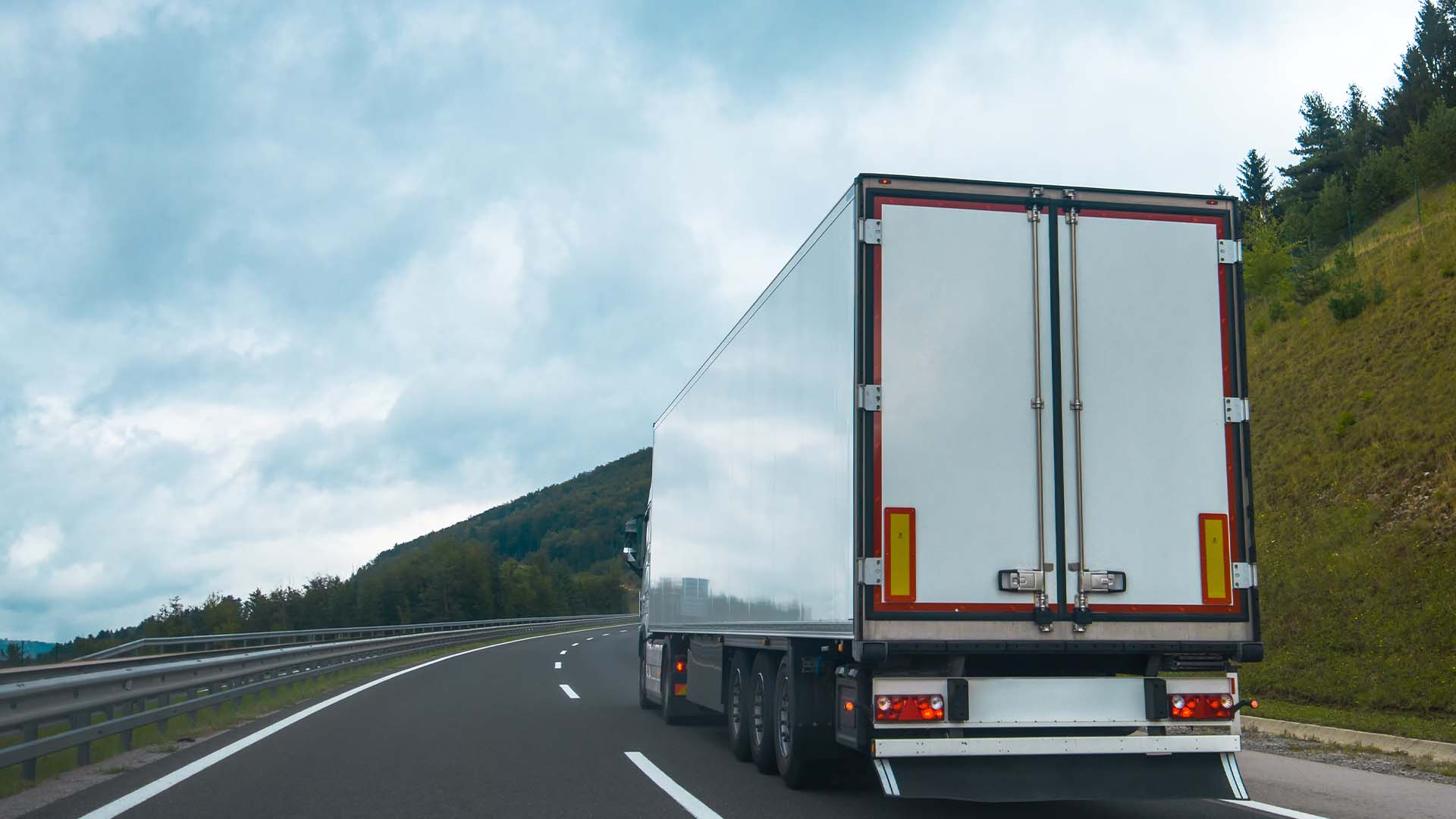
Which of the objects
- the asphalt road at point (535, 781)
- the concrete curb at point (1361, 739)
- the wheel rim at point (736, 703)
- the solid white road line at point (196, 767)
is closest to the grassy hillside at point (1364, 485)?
the concrete curb at point (1361, 739)

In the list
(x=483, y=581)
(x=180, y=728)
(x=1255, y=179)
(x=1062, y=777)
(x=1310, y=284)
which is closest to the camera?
(x=1062, y=777)

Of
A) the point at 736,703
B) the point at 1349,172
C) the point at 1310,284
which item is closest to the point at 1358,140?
the point at 1349,172

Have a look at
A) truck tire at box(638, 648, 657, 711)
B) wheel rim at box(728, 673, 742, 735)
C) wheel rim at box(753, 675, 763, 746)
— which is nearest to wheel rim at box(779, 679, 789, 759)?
wheel rim at box(753, 675, 763, 746)

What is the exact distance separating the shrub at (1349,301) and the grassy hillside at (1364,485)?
97 mm

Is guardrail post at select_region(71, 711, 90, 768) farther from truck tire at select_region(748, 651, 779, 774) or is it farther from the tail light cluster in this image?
the tail light cluster

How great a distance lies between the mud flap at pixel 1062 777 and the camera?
6.62 metres

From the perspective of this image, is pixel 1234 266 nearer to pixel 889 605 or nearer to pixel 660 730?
pixel 889 605

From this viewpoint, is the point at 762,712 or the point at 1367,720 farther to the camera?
the point at 1367,720

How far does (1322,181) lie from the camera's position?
6994 centimetres

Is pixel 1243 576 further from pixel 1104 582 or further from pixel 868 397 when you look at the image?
pixel 868 397

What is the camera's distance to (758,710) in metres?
9.45

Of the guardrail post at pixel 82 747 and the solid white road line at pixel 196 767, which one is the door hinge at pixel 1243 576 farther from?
the guardrail post at pixel 82 747

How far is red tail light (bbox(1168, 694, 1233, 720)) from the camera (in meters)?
7.00

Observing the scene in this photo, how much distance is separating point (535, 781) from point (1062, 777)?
3.90 meters
